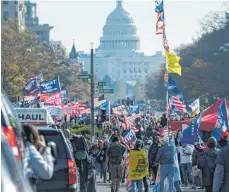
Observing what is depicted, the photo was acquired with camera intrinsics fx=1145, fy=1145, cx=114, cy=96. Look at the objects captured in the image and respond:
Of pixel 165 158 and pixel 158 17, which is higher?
pixel 158 17

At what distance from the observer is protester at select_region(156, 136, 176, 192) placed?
19.5m

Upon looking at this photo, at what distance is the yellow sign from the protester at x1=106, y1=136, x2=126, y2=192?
0.96m

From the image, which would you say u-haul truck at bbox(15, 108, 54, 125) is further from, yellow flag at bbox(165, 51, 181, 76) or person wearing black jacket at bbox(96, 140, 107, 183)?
person wearing black jacket at bbox(96, 140, 107, 183)

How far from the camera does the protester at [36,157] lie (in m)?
6.45

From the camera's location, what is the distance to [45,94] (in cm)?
4847

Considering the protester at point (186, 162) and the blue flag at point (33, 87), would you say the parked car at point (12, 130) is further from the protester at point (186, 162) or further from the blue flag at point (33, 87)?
the blue flag at point (33, 87)

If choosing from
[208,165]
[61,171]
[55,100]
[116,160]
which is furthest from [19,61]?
[61,171]

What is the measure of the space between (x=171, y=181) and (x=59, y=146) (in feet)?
20.2

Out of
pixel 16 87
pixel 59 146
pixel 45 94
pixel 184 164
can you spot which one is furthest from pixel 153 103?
pixel 59 146

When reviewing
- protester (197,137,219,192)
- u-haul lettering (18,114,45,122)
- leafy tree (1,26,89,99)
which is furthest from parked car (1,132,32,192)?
leafy tree (1,26,89,99)

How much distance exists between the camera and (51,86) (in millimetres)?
43500

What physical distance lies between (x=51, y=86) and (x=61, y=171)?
2980 centimetres

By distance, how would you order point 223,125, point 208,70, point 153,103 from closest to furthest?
point 223,125
point 208,70
point 153,103

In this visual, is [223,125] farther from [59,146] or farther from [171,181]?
[59,146]
